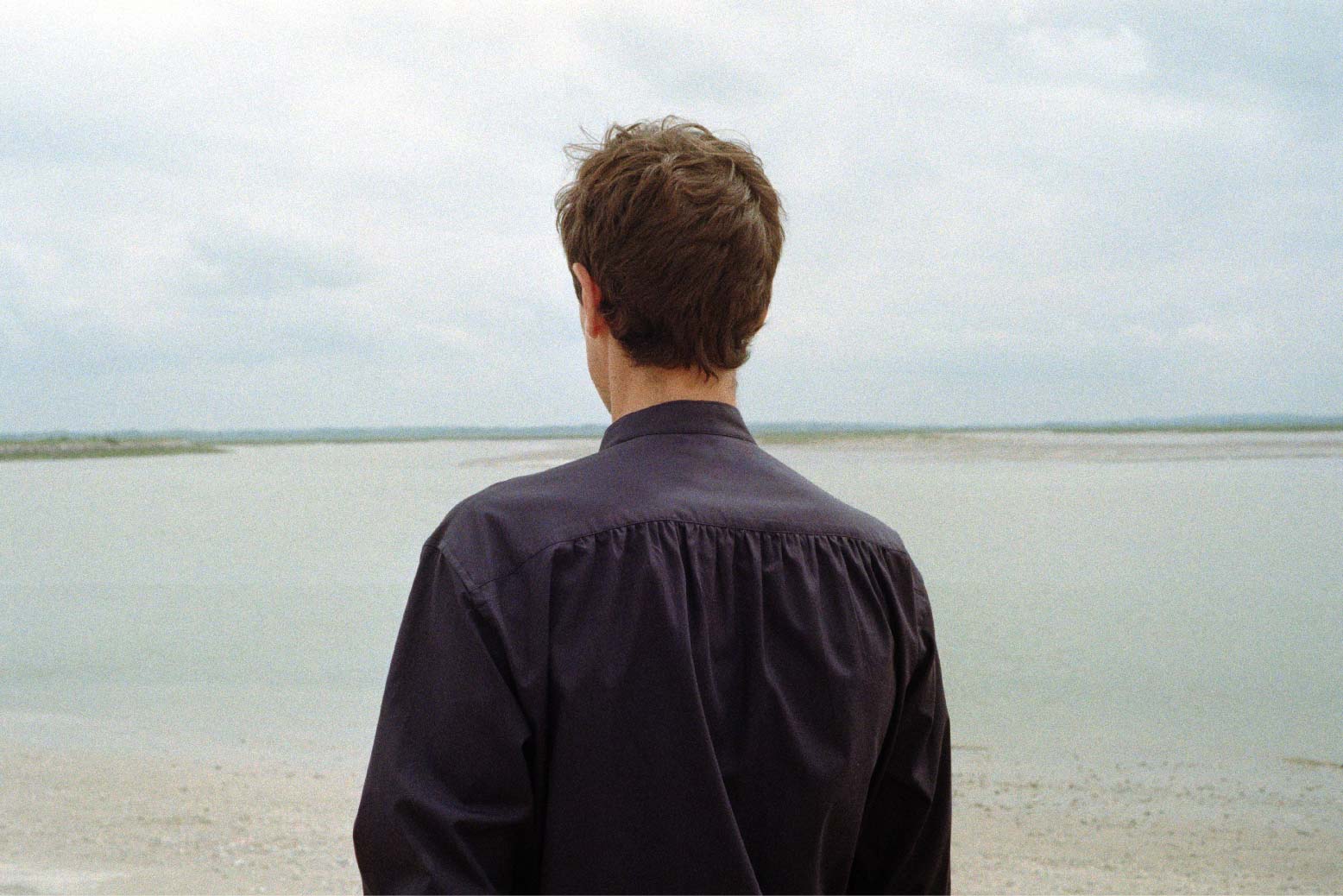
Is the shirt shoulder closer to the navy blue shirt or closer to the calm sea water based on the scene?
the navy blue shirt

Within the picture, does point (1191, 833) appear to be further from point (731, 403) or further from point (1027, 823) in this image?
point (731, 403)

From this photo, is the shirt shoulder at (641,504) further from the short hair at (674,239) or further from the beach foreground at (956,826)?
the beach foreground at (956,826)

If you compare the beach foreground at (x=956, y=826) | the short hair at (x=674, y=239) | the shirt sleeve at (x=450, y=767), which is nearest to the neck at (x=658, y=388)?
the short hair at (x=674, y=239)

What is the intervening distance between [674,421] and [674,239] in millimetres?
191

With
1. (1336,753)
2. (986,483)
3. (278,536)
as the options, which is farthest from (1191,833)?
(986,483)

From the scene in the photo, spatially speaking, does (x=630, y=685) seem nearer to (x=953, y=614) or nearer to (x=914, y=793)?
(x=914, y=793)

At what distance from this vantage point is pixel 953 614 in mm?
13977

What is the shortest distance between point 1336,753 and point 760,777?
934cm

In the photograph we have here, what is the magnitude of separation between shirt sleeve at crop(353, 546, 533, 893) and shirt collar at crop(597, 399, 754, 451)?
0.78ft

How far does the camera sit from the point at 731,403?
4.04ft

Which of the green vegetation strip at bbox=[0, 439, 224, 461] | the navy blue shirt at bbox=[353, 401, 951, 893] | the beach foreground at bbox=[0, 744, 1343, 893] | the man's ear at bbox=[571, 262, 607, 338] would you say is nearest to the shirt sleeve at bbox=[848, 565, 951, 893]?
the navy blue shirt at bbox=[353, 401, 951, 893]

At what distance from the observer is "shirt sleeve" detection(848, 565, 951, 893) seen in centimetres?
128

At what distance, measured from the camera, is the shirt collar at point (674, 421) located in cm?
116

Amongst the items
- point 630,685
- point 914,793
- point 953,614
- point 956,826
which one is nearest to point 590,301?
point 630,685
